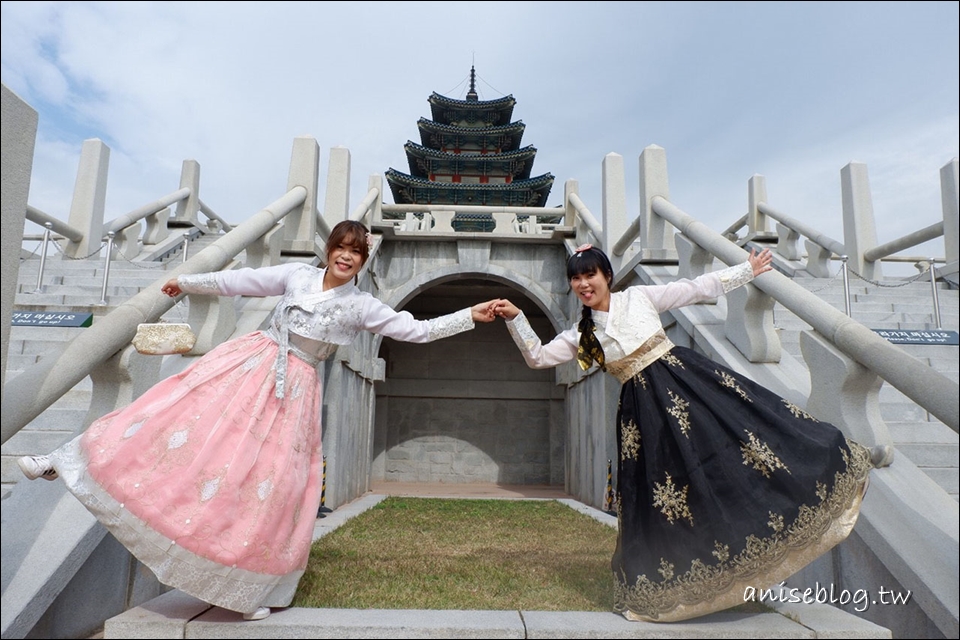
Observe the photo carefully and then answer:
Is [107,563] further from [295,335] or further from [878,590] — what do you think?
[878,590]

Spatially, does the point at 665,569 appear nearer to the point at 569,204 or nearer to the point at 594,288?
the point at 594,288

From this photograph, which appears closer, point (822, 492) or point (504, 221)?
point (822, 492)

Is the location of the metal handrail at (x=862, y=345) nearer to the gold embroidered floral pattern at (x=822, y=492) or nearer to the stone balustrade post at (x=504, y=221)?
the gold embroidered floral pattern at (x=822, y=492)

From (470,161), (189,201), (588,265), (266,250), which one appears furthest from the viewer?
(470,161)

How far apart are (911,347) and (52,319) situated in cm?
640

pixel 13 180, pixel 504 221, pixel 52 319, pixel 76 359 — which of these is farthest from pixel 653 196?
pixel 52 319

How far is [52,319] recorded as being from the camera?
4.75 metres

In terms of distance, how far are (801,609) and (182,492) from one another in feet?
8.29

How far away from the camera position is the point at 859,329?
2881 mm

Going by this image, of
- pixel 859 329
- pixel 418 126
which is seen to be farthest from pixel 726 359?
pixel 418 126

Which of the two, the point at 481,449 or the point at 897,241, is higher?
the point at 897,241

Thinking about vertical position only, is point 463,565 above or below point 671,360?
below

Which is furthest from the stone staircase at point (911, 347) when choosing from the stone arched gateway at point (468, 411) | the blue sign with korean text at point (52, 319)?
the stone arched gateway at point (468, 411)

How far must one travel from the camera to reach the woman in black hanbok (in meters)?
2.27
